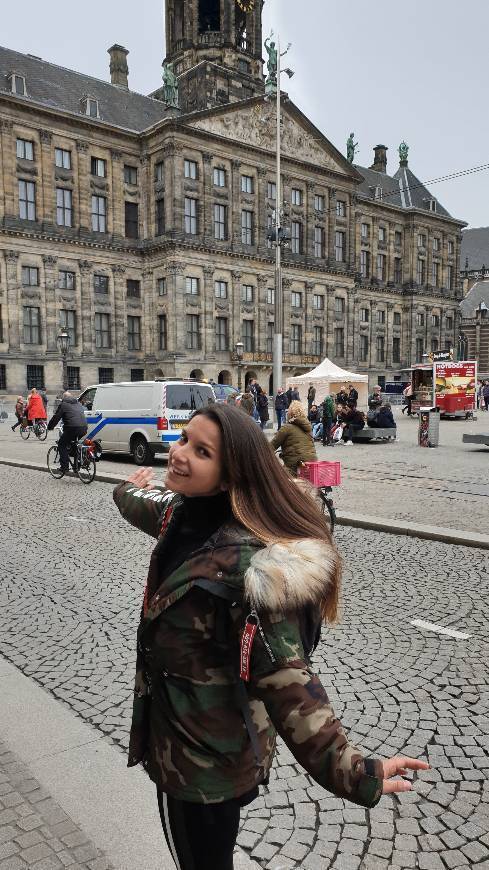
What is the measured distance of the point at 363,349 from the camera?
208ft

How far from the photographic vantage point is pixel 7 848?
2408 mm

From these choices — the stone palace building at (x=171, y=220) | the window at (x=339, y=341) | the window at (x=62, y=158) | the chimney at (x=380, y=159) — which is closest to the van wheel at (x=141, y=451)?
the stone palace building at (x=171, y=220)

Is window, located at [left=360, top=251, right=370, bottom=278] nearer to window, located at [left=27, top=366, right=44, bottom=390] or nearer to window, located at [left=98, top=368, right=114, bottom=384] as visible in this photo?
window, located at [left=98, top=368, right=114, bottom=384]

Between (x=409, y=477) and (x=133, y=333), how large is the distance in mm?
38250

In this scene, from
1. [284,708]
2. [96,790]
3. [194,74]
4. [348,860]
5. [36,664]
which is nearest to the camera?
[284,708]

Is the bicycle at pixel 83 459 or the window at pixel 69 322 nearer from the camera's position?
the bicycle at pixel 83 459

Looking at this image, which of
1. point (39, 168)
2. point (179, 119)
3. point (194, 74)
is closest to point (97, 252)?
point (39, 168)

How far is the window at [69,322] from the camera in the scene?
144ft

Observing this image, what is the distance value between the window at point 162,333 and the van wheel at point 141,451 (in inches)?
1285

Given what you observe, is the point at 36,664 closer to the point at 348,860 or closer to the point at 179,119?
the point at 348,860

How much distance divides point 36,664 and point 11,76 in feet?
155

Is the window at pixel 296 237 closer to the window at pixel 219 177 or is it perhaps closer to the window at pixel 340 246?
the window at pixel 340 246

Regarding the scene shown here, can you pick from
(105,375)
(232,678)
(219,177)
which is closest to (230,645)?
(232,678)

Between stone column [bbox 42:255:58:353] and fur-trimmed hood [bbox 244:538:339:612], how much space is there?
4391 centimetres
